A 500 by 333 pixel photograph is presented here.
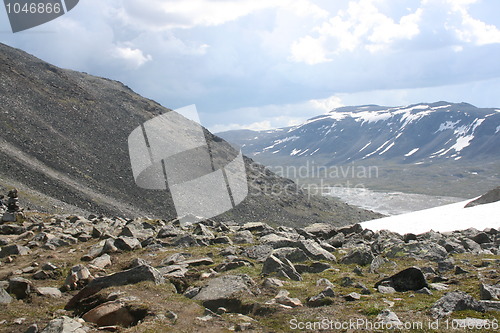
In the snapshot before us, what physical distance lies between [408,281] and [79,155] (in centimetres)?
9883

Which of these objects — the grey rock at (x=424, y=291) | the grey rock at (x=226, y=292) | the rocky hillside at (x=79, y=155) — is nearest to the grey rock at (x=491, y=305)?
the grey rock at (x=424, y=291)

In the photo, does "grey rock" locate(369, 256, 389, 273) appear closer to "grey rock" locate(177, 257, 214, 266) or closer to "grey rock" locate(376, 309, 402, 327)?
"grey rock" locate(376, 309, 402, 327)

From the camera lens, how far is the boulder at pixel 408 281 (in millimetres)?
13156

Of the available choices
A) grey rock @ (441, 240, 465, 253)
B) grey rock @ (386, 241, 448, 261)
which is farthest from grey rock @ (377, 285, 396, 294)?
grey rock @ (441, 240, 465, 253)

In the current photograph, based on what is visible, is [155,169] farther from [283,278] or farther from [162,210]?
[283,278]

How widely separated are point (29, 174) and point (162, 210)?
28549mm

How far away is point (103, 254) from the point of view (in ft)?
63.5

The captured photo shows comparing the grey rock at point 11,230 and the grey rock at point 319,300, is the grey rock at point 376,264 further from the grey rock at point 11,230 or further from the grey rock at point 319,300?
the grey rock at point 11,230

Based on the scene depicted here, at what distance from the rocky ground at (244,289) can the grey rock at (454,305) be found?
0.03 m

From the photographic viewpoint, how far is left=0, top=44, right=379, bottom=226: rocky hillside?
259 ft

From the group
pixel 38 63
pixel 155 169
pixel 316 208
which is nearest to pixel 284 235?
pixel 155 169

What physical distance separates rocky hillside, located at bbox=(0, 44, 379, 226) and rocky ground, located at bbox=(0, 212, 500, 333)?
169 feet

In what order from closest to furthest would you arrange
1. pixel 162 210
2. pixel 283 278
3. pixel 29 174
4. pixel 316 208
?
pixel 283 278 → pixel 29 174 → pixel 162 210 → pixel 316 208

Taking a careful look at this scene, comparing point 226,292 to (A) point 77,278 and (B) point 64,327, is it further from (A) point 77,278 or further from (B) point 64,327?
(A) point 77,278
